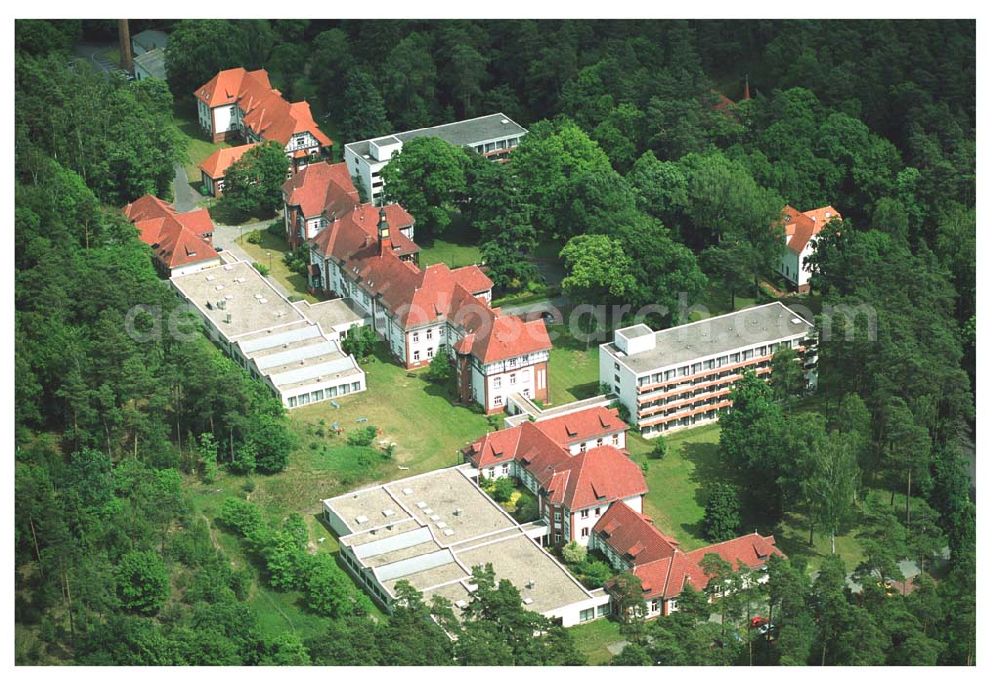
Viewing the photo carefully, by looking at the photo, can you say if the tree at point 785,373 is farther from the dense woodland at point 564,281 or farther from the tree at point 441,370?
the tree at point 441,370

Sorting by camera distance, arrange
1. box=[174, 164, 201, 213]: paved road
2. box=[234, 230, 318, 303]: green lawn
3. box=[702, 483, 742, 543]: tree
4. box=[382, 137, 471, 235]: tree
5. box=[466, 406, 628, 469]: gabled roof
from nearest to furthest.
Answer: box=[702, 483, 742, 543]: tree < box=[466, 406, 628, 469]: gabled roof < box=[234, 230, 318, 303]: green lawn < box=[382, 137, 471, 235]: tree < box=[174, 164, 201, 213]: paved road

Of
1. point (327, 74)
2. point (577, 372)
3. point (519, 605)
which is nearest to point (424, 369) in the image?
point (577, 372)

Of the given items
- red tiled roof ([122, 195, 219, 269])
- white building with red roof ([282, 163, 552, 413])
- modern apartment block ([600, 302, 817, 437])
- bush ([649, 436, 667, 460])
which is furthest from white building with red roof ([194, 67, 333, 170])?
bush ([649, 436, 667, 460])

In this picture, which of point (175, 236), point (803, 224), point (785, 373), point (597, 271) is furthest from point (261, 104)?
point (785, 373)

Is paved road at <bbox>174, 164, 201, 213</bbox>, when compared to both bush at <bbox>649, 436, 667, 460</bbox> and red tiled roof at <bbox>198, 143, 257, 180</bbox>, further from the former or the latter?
bush at <bbox>649, 436, 667, 460</bbox>

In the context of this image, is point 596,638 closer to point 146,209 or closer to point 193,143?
point 146,209

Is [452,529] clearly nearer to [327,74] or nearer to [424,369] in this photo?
[424,369]
